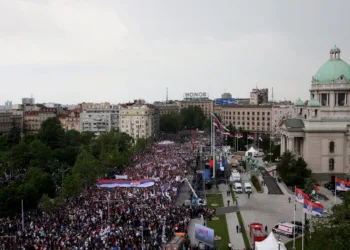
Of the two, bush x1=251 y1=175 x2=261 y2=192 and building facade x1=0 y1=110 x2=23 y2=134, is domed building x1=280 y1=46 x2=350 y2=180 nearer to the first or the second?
bush x1=251 y1=175 x2=261 y2=192

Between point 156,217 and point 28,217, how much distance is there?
15.1 metres

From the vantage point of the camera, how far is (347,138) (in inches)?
2488

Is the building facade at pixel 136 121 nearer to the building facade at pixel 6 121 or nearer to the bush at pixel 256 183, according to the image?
the building facade at pixel 6 121

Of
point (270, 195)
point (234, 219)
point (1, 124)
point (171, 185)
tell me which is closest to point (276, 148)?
point (270, 195)

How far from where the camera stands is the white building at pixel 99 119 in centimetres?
14200

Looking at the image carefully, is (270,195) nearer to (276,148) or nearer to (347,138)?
(347,138)

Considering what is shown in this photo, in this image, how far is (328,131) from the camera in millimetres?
62781

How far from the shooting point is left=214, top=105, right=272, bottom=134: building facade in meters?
153

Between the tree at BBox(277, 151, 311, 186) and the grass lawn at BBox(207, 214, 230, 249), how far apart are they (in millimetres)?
17629

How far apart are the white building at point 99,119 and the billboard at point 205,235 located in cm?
11144

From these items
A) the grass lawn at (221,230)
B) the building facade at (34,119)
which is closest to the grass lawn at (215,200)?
the grass lawn at (221,230)

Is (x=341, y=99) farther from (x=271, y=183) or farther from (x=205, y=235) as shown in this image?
(x=205, y=235)

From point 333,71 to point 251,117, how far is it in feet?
289

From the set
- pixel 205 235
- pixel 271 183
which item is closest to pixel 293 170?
pixel 271 183
